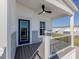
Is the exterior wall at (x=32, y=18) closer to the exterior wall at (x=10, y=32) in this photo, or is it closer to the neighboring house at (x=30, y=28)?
the neighboring house at (x=30, y=28)

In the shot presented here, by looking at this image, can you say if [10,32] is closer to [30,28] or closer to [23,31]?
[23,31]

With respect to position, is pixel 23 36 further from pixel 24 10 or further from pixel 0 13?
pixel 0 13

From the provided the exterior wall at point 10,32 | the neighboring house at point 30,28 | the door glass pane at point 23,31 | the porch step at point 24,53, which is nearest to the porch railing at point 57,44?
the neighboring house at point 30,28

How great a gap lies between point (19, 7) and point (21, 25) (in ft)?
3.93

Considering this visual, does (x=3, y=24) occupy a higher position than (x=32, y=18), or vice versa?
(x=32, y=18)

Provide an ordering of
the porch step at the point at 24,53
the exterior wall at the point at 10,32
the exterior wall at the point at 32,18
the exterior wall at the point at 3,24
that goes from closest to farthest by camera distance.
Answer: the exterior wall at the point at 3,24, the exterior wall at the point at 10,32, the porch step at the point at 24,53, the exterior wall at the point at 32,18

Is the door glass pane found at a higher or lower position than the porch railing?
higher

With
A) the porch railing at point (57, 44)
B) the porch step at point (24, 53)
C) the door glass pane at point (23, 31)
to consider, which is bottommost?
the porch step at point (24, 53)

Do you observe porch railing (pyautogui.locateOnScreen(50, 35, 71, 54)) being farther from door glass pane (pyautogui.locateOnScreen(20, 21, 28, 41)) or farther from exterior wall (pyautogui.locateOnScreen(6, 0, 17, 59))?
door glass pane (pyautogui.locateOnScreen(20, 21, 28, 41))

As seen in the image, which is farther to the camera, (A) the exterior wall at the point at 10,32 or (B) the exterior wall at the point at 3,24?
(A) the exterior wall at the point at 10,32

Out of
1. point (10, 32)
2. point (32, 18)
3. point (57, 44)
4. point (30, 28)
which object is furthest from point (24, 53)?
point (32, 18)

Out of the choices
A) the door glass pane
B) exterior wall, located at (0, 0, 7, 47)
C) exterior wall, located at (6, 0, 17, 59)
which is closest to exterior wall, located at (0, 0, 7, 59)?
exterior wall, located at (0, 0, 7, 47)

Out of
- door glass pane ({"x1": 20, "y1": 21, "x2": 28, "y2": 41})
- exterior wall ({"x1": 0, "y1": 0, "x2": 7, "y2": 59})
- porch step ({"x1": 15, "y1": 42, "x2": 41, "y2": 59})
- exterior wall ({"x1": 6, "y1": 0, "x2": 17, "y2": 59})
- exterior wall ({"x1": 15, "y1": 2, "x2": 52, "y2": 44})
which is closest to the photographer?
exterior wall ({"x1": 0, "y1": 0, "x2": 7, "y2": 59})

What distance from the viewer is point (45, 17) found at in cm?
1215
